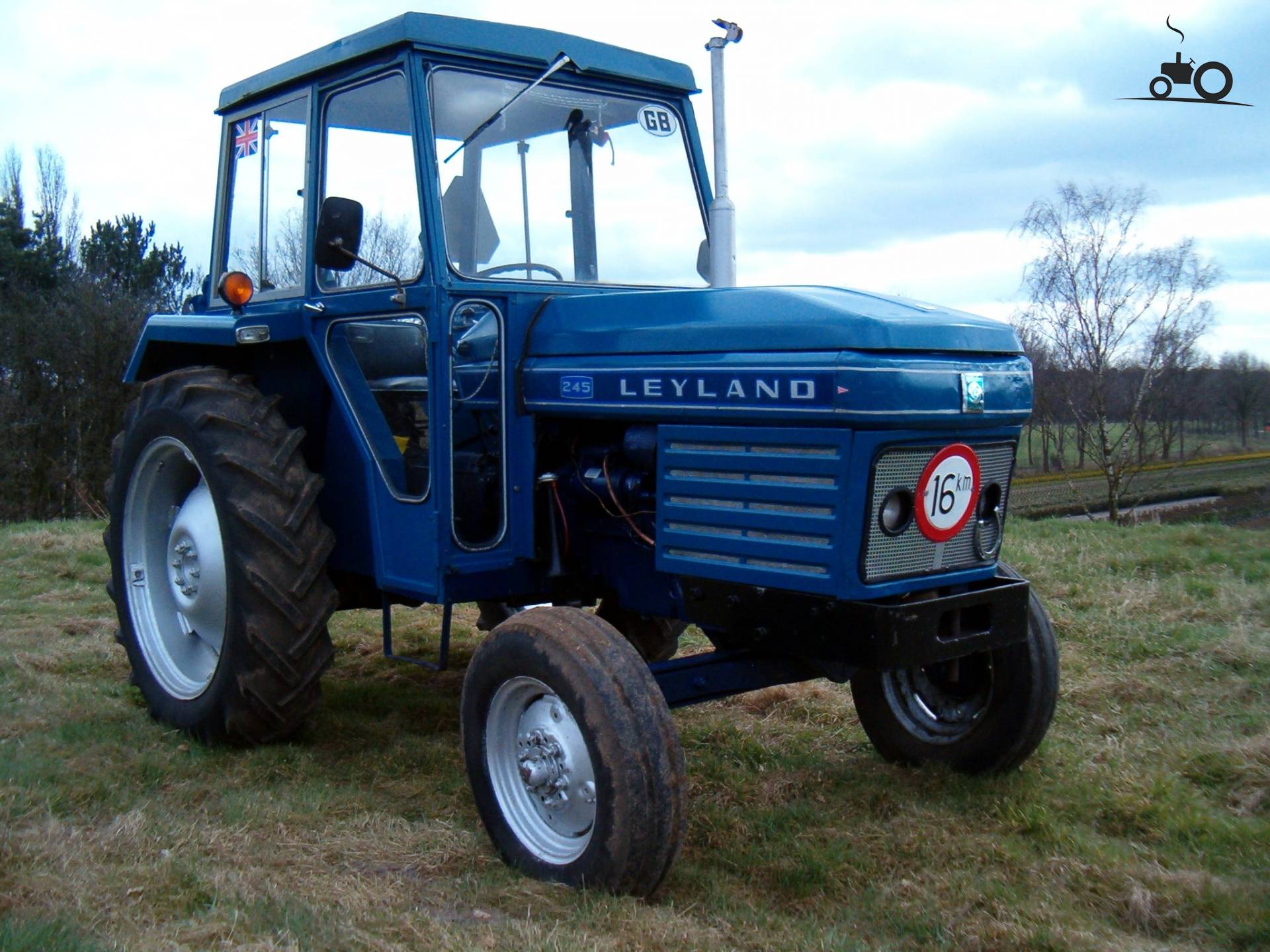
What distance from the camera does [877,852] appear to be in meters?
3.43

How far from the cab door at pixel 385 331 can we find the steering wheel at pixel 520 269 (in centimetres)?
23

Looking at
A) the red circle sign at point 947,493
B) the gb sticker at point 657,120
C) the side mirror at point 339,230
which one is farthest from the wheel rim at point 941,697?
the side mirror at point 339,230

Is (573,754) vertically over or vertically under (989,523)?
under

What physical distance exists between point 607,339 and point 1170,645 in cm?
335

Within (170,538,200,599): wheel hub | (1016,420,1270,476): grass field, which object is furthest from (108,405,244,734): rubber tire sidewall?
(1016,420,1270,476): grass field

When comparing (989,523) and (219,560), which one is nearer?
(989,523)

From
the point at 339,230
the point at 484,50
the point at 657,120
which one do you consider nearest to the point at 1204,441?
the point at 657,120

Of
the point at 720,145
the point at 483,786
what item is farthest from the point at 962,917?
the point at 720,145

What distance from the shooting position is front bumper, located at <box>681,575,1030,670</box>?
3072 millimetres

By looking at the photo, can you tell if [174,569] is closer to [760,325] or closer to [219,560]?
[219,560]

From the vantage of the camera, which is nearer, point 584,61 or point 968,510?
point 968,510

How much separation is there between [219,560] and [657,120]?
7.48 ft

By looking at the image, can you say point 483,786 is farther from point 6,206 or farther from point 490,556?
point 6,206

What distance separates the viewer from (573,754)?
128 inches
